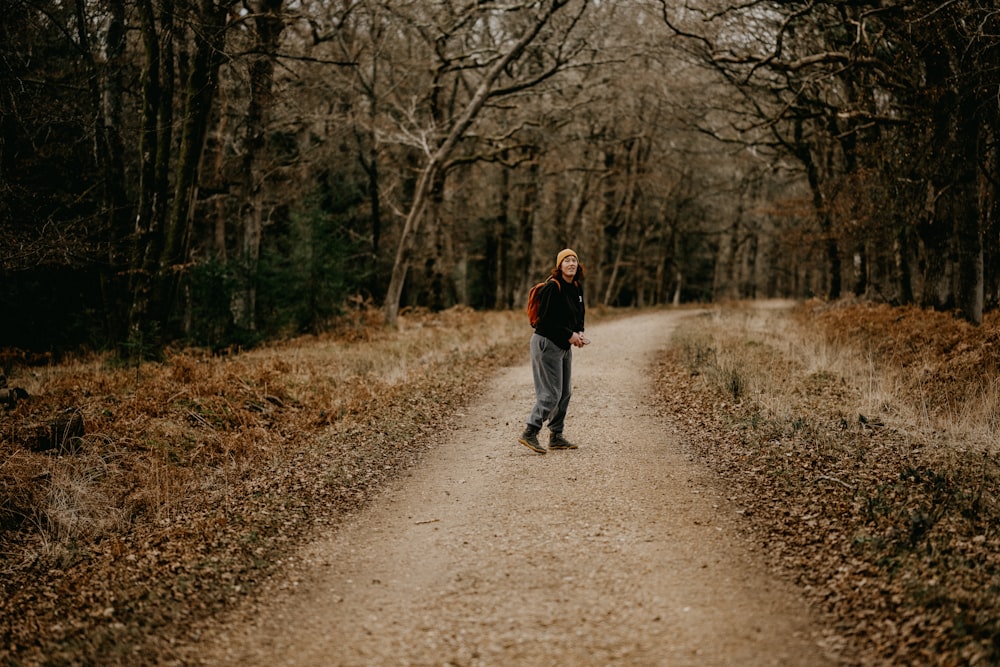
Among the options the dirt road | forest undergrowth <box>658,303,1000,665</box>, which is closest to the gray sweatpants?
the dirt road

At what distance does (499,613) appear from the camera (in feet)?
13.8

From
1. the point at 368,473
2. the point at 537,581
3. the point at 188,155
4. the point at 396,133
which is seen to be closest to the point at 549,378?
the point at 368,473

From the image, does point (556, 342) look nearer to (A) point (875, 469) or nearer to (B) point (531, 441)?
(B) point (531, 441)

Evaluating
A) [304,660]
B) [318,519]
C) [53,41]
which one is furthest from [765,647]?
[53,41]

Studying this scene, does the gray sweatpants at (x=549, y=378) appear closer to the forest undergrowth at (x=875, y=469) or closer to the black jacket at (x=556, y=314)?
the black jacket at (x=556, y=314)

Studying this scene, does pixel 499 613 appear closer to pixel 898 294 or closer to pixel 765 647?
pixel 765 647

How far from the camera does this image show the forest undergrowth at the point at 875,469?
3914 mm

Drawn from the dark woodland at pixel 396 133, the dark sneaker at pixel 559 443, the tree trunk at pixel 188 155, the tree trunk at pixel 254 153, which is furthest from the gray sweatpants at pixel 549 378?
the tree trunk at pixel 254 153

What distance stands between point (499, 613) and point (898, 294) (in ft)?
62.4

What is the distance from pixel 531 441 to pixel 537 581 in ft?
10.1

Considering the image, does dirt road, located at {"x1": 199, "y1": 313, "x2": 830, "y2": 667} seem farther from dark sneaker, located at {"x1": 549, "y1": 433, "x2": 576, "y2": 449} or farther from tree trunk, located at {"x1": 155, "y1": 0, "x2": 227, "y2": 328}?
tree trunk, located at {"x1": 155, "y1": 0, "x2": 227, "y2": 328}

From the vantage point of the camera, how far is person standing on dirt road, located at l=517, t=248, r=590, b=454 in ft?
24.5

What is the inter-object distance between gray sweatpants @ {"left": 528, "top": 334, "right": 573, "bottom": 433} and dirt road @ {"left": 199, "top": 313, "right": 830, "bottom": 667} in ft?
1.60

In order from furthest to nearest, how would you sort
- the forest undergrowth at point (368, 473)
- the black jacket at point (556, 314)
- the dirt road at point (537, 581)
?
the black jacket at point (556, 314), the forest undergrowth at point (368, 473), the dirt road at point (537, 581)
